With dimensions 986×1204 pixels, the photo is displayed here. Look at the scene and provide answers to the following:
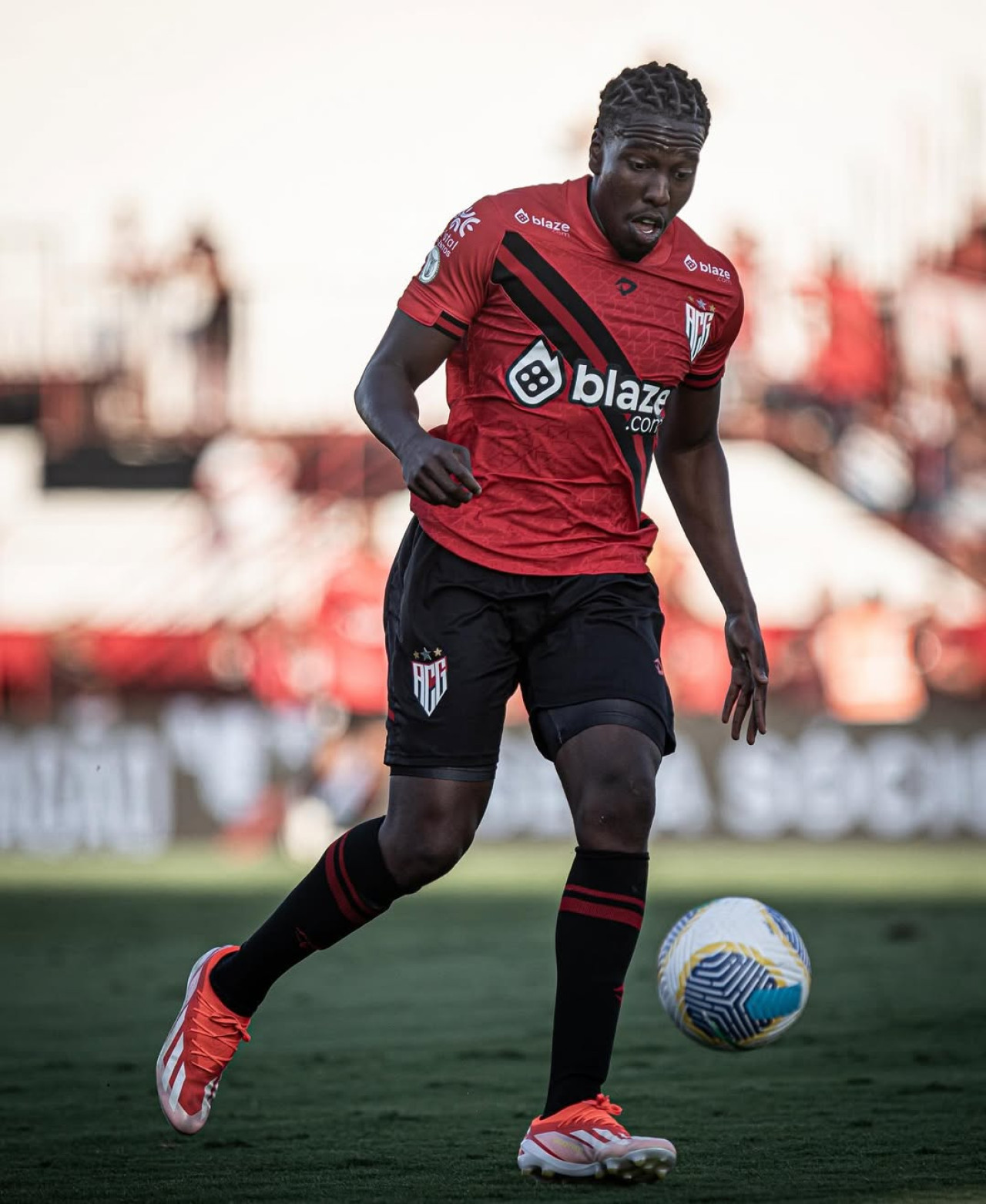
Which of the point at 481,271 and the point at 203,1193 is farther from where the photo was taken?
the point at 481,271

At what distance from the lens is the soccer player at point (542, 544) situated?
4.17 m

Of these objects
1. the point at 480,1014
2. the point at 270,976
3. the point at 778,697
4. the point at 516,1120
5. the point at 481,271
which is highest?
the point at 481,271

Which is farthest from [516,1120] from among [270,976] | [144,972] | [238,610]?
[238,610]

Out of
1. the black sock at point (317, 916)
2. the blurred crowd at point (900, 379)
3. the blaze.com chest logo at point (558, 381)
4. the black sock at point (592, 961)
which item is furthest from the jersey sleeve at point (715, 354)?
the blurred crowd at point (900, 379)

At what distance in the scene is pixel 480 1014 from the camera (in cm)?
670

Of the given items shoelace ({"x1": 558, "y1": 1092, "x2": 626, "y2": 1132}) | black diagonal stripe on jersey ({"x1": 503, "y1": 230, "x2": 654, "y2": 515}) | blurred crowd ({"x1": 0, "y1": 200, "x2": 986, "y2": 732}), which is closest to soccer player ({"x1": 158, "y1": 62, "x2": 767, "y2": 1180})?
black diagonal stripe on jersey ({"x1": 503, "y1": 230, "x2": 654, "y2": 515})

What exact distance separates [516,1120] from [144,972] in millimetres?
3565

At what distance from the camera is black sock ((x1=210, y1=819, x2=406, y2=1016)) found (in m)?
4.34

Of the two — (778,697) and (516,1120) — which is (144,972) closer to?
(516,1120)

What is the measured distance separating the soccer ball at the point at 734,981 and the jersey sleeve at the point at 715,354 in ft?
4.00

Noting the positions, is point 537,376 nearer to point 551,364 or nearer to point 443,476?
point 551,364

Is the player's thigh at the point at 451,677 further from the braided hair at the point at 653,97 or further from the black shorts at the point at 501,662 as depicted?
the braided hair at the point at 653,97

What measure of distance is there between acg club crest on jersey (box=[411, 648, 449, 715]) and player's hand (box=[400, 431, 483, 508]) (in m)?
0.49

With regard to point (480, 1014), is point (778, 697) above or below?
below
